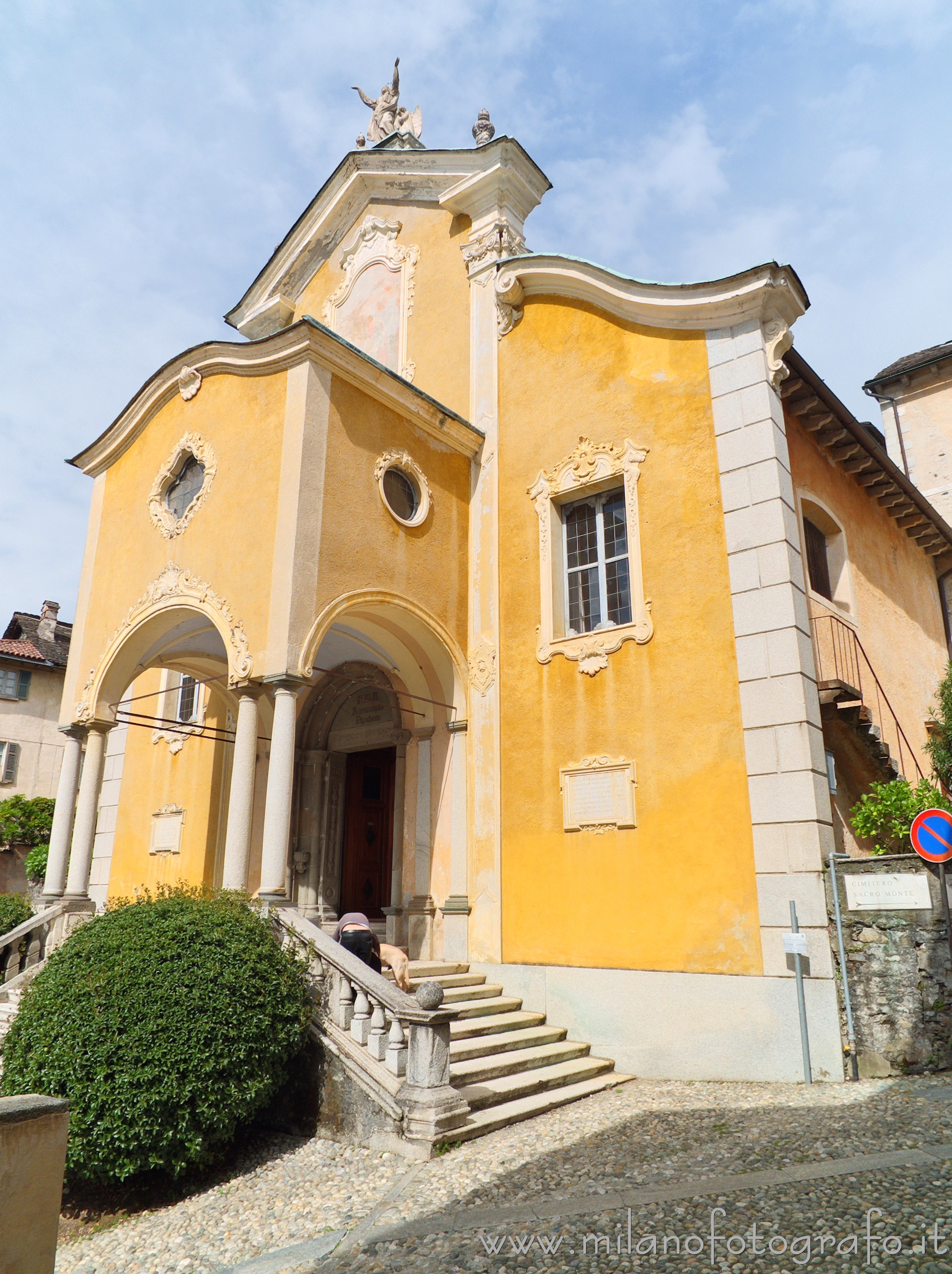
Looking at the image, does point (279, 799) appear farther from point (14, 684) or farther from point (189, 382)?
point (14, 684)

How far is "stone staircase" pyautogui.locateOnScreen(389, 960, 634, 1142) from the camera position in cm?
700

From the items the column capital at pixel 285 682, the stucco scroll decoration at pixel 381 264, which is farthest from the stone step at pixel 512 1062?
the stucco scroll decoration at pixel 381 264

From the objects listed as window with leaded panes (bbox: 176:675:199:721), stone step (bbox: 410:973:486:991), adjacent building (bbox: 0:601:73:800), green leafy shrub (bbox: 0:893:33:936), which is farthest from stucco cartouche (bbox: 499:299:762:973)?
adjacent building (bbox: 0:601:73:800)

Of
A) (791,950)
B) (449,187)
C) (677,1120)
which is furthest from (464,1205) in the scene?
(449,187)

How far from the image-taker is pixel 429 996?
676 centimetres

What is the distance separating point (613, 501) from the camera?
35.4 ft

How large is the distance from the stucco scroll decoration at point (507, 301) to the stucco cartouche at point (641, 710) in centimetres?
76

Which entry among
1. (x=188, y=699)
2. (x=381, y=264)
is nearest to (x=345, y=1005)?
(x=188, y=699)

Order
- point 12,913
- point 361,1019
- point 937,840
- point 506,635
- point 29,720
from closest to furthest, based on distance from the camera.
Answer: point 361,1019 → point 937,840 → point 506,635 → point 12,913 → point 29,720

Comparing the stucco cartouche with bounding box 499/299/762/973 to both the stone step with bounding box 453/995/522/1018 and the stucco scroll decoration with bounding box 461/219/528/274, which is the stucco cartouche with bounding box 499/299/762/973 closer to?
the stone step with bounding box 453/995/522/1018

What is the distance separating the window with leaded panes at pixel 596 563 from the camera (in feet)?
34.2

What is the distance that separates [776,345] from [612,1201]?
27.2 ft

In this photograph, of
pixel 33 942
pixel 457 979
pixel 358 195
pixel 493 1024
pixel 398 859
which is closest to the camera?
pixel 493 1024

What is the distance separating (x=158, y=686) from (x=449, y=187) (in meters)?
9.20
